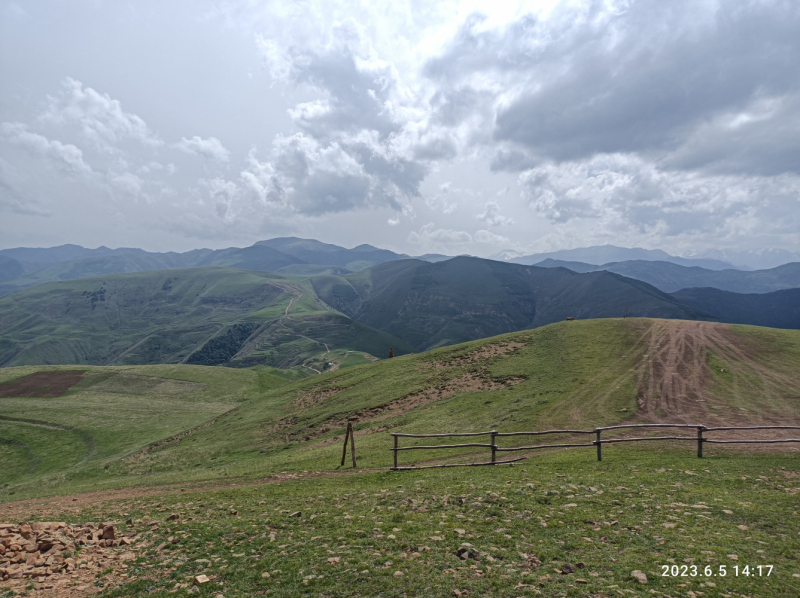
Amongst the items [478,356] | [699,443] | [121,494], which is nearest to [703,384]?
[699,443]

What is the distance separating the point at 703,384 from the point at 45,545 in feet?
160

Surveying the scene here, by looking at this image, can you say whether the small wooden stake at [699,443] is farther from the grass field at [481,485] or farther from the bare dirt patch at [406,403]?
the bare dirt patch at [406,403]

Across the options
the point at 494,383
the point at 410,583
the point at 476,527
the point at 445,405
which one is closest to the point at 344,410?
the point at 445,405

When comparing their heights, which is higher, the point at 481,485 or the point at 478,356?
the point at 478,356

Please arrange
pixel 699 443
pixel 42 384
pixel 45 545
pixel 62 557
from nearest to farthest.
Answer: pixel 62 557, pixel 45 545, pixel 699 443, pixel 42 384

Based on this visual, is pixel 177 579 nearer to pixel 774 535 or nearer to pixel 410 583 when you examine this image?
pixel 410 583

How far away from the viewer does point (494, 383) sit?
43656 mm

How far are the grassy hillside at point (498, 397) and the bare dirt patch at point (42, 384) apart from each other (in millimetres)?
33966

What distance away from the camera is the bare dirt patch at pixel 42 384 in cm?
8650

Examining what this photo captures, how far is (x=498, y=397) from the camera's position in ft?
130

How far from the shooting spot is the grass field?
10617 millimetres

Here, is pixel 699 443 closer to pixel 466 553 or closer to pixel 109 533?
pixel 466 553

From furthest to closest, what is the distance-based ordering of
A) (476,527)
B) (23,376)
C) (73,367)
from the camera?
(73,367) → (23,376) → (476,527)

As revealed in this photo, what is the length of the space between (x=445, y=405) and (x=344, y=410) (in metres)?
12.3
